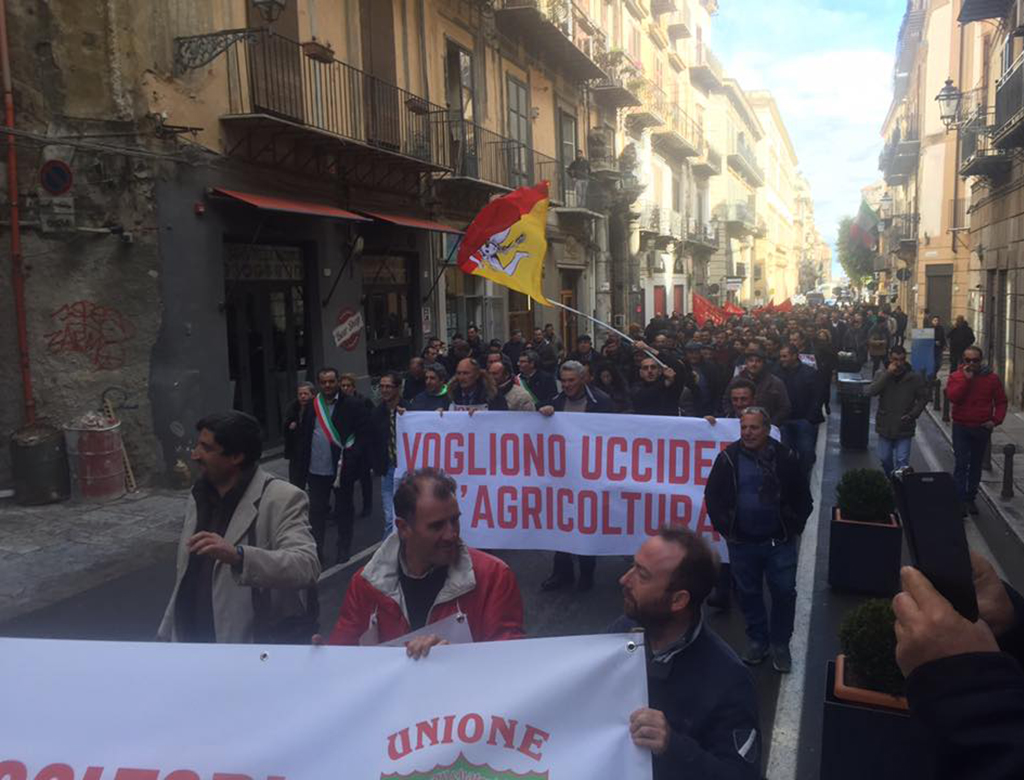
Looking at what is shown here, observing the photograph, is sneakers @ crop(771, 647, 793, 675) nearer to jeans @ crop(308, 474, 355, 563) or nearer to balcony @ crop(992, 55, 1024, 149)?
jeans @ crop(308, 474, 355, 563)

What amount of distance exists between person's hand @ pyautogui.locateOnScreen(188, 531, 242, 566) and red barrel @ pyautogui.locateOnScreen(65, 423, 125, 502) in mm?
8004

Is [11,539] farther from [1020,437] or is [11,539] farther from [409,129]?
[1020,437]

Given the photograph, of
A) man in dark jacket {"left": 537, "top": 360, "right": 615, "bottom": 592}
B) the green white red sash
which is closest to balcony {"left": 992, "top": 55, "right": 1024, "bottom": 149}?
man in dark jacket {"left": 537, "top": 360, "right": 615, "bottom": 592}

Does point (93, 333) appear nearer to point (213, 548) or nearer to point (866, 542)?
point (213, 548)

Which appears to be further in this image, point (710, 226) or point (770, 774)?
point (710, 226)

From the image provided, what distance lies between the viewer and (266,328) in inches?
513

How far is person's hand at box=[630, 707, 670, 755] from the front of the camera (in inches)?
83.4

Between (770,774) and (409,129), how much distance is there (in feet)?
47.5

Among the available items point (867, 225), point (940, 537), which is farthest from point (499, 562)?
point (867, 225)

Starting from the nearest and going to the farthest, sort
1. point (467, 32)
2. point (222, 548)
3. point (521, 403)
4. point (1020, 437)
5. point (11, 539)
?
1. point (222, 548)
2. point (521, 403)
3. point (11, 539)
4. point (1020, 437)
5. point (467, 32)

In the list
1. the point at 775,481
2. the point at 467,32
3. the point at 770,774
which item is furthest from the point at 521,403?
the point at 467,32

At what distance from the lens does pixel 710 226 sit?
49.5 metres

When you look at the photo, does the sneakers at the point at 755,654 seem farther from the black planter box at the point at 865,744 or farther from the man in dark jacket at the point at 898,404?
the man in dark jacket at the point at 898,404

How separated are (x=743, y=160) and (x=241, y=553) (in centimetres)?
5849
